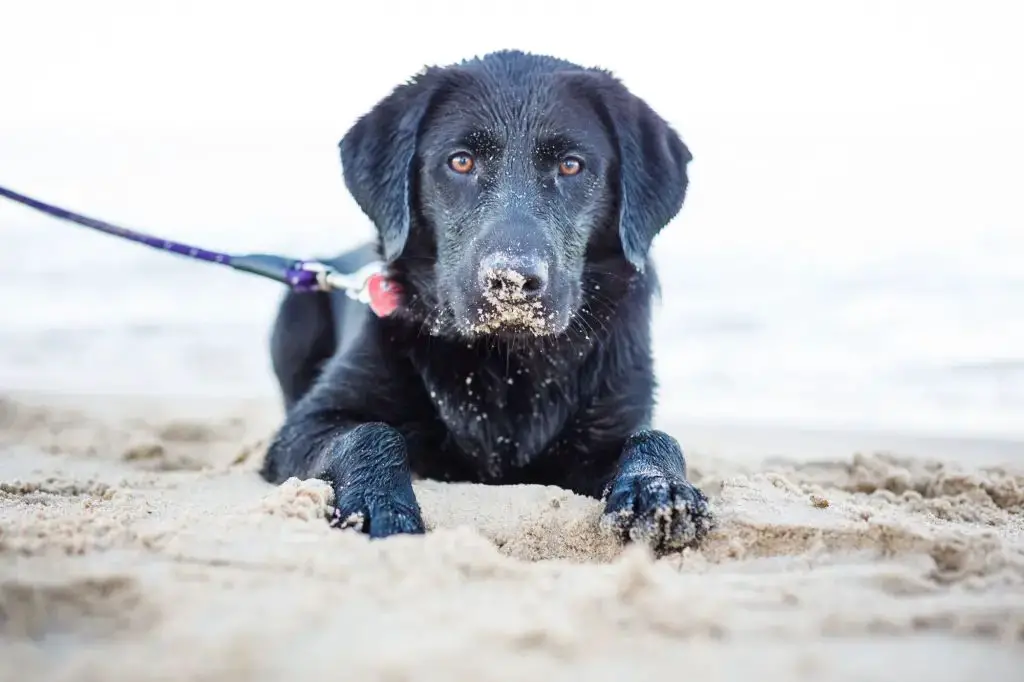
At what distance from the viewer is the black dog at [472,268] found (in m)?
3.34

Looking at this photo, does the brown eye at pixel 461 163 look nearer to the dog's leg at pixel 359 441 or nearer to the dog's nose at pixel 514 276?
the dog's nose at pixel 514 276

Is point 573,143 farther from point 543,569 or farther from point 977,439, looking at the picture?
point 977,439

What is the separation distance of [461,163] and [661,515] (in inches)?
58.2

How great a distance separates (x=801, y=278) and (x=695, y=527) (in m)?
7.96

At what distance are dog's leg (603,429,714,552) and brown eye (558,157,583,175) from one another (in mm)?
1105

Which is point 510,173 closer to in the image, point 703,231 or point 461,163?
point 461,163

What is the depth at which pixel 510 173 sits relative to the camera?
3.33 metres

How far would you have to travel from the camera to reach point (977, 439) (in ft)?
15.5

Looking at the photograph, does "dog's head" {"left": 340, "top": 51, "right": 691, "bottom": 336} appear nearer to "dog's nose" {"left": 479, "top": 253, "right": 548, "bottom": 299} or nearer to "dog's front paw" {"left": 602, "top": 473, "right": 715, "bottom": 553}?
"dog's nose" {"left": 479, "top": 253, "right": 548, "bottom": 299}

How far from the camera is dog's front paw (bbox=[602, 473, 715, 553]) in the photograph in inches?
100

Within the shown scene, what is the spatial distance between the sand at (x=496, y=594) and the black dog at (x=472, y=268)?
1.45ft

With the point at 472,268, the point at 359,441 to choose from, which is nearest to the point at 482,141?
the point at 472,268

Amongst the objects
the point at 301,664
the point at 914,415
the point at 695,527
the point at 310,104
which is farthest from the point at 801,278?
the point at 310,104

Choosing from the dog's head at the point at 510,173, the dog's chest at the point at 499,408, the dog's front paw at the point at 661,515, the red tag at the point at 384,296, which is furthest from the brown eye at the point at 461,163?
the dog's front paw at the point at 661,515
